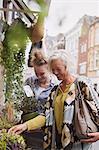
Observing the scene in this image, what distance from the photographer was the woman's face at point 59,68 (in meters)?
1.93

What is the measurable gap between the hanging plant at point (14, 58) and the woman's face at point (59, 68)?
0.20m

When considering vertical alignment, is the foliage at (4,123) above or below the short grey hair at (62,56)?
below

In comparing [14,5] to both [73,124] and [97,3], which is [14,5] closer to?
[97,3]

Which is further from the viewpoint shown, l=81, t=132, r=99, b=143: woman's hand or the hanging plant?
the hanging plant

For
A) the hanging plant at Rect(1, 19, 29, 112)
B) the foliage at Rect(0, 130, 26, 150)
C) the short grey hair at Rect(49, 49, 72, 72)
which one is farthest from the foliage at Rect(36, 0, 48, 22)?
the foliage at Rect(0, 130, 26, 150)

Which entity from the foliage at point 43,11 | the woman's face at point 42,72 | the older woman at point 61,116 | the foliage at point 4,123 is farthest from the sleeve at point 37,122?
the foliage at point 43,11

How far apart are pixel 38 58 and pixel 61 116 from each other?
0.40 metres

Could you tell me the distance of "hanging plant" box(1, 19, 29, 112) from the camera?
1981 millimetres

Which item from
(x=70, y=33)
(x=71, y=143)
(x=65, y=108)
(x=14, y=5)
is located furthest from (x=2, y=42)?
(x=71, y=143)

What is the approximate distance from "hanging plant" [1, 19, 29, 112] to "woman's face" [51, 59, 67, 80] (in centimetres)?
20

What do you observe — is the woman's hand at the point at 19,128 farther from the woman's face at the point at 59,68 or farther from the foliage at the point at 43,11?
the foliage at the point at 43,11

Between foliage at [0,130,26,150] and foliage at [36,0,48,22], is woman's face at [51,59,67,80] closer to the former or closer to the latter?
foliage at [36,0,48,22]

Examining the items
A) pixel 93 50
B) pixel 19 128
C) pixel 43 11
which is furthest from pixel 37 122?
pixel 43 11

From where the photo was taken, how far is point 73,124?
1880mm
